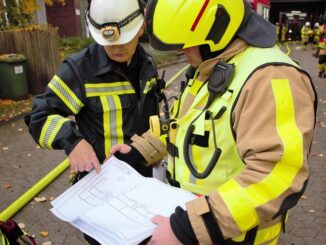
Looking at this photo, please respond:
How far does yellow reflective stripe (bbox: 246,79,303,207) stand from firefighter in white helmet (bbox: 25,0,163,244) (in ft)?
3.01

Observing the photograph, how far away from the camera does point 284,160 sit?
1.11 m

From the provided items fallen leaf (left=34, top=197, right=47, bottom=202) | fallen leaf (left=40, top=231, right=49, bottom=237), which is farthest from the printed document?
fallen leaf (left=34, top=197, right=47, bottom=202)

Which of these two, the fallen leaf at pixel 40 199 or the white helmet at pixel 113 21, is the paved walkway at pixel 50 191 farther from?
the white helmet at pixel 113 21

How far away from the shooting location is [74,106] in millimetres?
2039

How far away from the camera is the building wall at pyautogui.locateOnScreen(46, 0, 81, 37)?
59.4 ft

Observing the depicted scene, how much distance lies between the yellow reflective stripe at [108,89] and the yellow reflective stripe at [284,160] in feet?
3.93

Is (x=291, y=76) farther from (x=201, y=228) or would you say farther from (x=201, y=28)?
(x=201, y=228)

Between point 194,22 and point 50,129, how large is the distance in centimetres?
98

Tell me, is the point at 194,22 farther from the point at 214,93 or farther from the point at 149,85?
the point at 149,85

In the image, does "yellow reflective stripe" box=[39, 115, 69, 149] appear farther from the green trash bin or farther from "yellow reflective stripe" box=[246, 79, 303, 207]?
the green trash bin

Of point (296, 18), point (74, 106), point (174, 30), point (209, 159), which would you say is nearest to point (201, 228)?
point (209, 159)

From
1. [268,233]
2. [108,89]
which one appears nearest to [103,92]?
[108,89]

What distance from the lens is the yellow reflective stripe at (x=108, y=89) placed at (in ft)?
6.84

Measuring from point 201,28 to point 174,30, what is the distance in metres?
0.09
